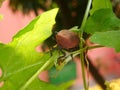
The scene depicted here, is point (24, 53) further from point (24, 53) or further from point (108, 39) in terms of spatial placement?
point (108, 39)

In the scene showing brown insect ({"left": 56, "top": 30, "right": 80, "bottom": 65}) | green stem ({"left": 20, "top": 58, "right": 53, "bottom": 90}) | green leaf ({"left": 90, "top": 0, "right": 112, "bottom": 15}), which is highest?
green leaf ({"left": 90, "top": 0, "right": 112, "bottom": 15})

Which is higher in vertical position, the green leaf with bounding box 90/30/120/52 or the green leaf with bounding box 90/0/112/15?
the green leaf with bounding box 90/0/112/15

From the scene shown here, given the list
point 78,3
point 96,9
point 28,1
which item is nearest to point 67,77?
point 28,1

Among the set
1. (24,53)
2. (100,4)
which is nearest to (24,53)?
(24,53)

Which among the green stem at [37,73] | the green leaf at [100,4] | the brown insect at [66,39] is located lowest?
the green stem at [37,73]

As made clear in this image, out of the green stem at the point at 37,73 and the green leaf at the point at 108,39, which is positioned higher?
the green leaf at the point at 108,39
